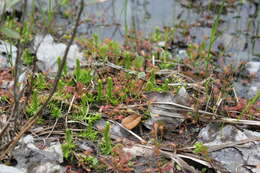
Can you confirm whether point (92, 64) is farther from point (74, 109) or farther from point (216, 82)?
point (216, 82)

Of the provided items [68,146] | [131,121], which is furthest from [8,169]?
[131,121]

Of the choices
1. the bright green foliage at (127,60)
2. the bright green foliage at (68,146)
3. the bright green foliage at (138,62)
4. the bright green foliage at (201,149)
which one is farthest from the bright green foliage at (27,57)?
the bright green foliage at (201,149)

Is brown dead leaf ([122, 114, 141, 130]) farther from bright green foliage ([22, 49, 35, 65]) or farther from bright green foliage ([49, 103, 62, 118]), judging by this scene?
bright green foliage ([22, 49, 35, 65])

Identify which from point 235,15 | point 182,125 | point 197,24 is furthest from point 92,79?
point 235,15

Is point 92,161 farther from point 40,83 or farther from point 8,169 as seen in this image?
point 40,83

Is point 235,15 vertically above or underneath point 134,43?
above

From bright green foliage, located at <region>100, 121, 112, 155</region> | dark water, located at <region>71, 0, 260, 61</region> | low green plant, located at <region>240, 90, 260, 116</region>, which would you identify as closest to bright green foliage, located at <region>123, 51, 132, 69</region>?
dark water, located at <region>71, 0, 260, 61</region>
